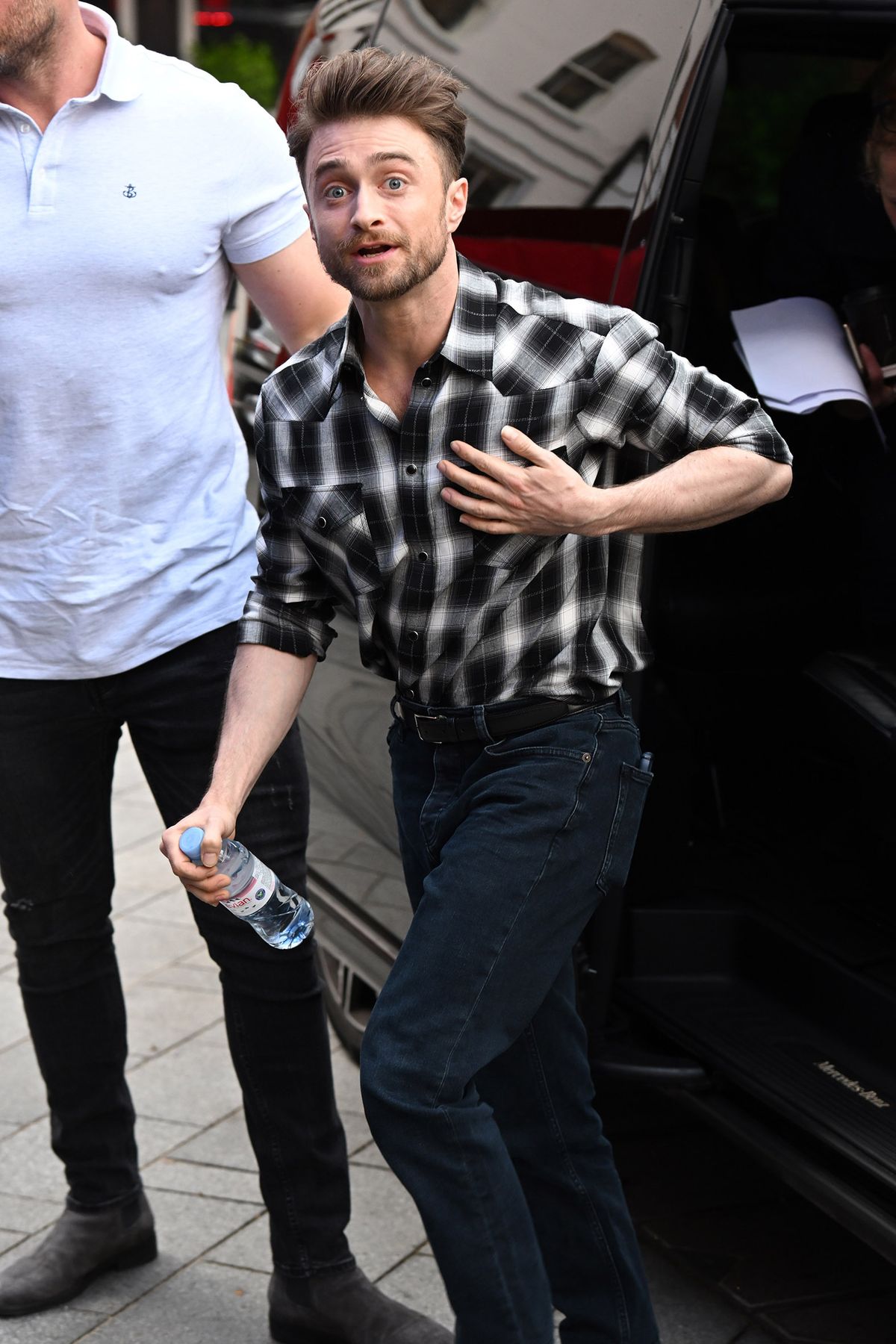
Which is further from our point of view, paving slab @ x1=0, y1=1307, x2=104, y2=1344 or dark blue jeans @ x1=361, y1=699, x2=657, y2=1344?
paving slab @ x1=0, y1=1307, x2=104, y2=1344

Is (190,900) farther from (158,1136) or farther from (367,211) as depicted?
(367,211)

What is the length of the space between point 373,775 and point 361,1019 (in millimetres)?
827

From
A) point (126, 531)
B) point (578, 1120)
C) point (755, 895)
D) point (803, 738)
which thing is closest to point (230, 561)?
point (126, 531)

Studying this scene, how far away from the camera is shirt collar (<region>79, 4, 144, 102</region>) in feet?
8.34

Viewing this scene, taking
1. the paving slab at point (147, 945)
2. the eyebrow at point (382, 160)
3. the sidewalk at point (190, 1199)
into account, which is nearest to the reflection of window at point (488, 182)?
the eyebrow at point (382, 160)

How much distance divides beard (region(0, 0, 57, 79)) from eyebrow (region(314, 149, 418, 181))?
0.60m

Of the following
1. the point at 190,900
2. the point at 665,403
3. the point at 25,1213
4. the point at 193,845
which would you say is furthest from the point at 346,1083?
the point at 665,403

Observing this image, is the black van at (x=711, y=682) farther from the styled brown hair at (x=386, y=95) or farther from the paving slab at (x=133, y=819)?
the paving slab at (x=133, y=819)

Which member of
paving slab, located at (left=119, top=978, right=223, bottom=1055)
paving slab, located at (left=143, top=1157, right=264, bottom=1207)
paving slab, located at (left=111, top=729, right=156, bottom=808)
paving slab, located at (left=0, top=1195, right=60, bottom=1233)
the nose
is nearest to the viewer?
the nose

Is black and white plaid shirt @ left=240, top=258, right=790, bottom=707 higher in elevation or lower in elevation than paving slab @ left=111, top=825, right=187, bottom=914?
higher

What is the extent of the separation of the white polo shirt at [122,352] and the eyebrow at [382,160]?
0.47 metres

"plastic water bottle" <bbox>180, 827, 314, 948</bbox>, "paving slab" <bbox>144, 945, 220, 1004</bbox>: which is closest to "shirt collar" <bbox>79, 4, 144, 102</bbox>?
"plastic water bottle" <bbox>180, 827, 314, 948</bbox>

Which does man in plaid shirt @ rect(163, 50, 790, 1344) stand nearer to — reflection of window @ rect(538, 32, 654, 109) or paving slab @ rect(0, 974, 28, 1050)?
reflection of window @ rect(538, 32, 654, 109)

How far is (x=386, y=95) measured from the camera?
212 cm
